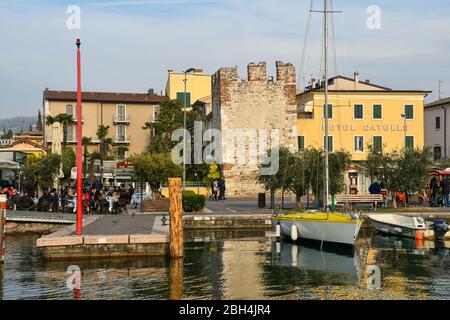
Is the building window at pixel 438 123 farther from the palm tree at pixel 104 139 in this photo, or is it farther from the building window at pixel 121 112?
the building window at pixel 121 112

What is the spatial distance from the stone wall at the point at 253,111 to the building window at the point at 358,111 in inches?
223

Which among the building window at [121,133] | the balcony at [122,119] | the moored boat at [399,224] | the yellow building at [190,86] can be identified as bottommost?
the moored boat at [399,224]

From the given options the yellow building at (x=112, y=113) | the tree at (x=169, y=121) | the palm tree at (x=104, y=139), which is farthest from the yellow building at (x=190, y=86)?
the tree at (x=169, y=121)

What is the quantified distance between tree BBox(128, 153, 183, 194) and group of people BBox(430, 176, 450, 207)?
14.7m

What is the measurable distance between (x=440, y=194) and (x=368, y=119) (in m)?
21.5

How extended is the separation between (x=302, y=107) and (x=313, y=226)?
3605 centimetres

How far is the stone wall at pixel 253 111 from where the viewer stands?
189 feet

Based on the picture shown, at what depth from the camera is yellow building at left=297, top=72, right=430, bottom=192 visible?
5984 cm

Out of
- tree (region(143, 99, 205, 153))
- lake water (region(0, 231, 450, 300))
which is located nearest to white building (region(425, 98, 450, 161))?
tree (region(143, 99, 205, 153))

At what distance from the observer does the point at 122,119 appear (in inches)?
3246

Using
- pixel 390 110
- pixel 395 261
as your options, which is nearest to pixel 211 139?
pixel 390 110

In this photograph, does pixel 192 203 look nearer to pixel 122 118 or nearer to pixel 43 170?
pixel 43 170

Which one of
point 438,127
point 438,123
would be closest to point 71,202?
point 438,127

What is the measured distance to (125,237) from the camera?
862 inches
